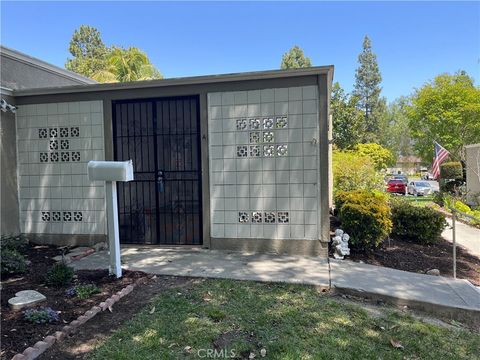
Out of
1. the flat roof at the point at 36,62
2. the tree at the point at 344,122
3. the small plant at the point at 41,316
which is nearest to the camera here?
the small plant at the point at 41,316

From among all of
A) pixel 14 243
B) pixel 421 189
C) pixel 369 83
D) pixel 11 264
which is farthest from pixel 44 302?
pixel 369 83

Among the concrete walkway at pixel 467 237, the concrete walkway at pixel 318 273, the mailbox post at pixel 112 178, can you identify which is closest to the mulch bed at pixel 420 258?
the concrete walkway at pixel 318 273

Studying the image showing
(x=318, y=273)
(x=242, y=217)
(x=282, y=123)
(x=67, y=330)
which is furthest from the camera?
(x=242, y=217)

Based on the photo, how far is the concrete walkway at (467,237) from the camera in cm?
778

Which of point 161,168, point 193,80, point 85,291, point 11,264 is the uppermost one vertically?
point 193,80

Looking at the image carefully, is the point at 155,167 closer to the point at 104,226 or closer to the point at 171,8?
the point at 104,226

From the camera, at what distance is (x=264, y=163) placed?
19.9 feet

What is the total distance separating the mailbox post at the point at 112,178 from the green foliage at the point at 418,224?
218 inches

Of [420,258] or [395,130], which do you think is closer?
[420,258]

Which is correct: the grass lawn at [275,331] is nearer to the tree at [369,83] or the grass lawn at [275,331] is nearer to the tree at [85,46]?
the tree at [85,46]

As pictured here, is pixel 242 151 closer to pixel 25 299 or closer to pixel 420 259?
pixel 420 259

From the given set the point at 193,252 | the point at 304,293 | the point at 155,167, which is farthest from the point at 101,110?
the point at 304,293

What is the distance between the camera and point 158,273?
497 cm

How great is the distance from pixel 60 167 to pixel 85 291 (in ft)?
11.8
